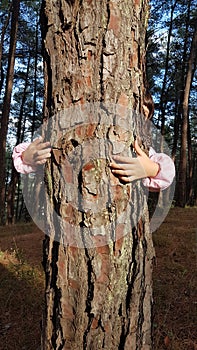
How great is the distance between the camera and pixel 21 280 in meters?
4.79

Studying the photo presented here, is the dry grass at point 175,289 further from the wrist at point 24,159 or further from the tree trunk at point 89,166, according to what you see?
the wrist at point 24,159

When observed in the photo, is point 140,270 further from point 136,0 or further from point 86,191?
point 136,0

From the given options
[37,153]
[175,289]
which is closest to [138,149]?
[37,153]

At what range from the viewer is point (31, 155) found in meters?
1.69

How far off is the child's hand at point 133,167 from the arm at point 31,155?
1.19 feet

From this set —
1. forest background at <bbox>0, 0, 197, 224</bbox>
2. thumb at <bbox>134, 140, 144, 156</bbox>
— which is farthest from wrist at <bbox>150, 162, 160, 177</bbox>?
forest background at <bbox>0, 0, 197, 224</bbox>

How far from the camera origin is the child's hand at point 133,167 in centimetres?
154

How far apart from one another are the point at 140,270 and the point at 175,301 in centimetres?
257

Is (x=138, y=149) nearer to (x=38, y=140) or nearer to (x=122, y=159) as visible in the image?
(x=122, y=159)

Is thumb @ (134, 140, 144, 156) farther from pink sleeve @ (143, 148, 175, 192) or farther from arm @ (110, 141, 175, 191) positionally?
pink sleeve @ (143, 148, 175, 192)

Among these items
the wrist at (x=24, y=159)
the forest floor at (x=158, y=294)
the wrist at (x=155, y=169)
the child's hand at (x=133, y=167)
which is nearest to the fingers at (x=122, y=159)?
the child's hand at (x=133, y=167)

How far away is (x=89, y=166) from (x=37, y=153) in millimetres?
310

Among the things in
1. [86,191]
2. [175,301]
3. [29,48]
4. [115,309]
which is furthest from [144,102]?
[29,48]

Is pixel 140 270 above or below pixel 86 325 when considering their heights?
above
